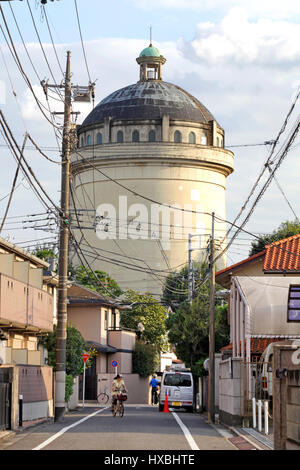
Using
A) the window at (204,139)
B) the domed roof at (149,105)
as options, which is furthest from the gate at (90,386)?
the window at (204,139)

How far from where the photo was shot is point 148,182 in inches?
3543

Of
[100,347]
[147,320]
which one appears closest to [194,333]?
[100,347]

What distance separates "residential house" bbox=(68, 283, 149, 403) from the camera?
63.8 meters

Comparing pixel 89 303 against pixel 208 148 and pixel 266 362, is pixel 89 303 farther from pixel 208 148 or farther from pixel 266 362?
pixel 266 362

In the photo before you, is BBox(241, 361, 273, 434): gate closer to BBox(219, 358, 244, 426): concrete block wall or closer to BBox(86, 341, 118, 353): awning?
BBox(219, 358, 244, 426): concrete block wall

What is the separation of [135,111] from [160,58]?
10242mm

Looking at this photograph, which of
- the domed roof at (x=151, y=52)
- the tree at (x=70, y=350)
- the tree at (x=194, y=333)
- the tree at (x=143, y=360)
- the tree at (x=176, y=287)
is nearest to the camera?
the tree at (x=70, y=350)

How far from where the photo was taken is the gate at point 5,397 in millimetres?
26797

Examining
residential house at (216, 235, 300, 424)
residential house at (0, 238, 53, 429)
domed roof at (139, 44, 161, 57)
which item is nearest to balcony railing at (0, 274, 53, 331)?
residential house at (0, 238, 53, 429)

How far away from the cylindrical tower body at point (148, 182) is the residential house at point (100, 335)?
1707 centimetres

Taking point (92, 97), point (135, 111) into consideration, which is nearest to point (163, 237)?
point (135, 111)

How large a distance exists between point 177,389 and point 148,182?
46.7m

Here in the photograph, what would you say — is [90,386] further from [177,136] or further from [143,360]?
[177,136]

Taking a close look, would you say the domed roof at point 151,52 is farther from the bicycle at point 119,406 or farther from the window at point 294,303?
the window at point 294,303
